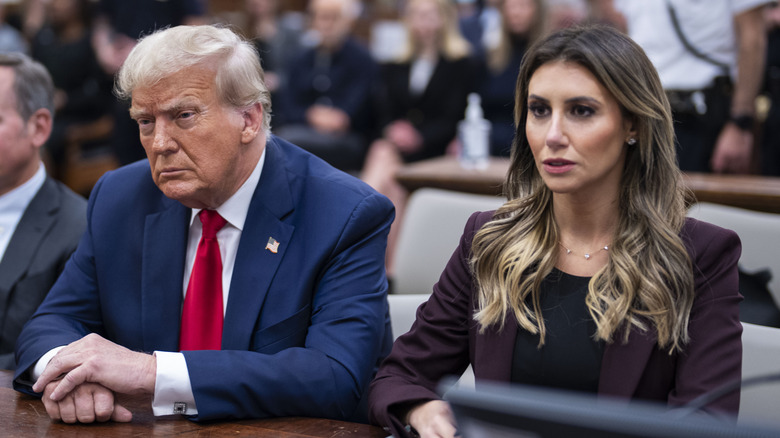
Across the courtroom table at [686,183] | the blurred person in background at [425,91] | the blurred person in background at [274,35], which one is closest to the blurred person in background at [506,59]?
the blurred person in background at [425,91]

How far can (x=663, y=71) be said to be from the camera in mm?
3625

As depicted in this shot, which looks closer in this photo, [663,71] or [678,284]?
[678,284]

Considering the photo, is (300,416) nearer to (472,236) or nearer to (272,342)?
(272,342)

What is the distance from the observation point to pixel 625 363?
61.4 inches

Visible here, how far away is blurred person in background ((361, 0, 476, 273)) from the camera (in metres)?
5.16

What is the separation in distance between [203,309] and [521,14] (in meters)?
3.29

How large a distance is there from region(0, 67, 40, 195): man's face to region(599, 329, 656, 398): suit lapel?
184cm

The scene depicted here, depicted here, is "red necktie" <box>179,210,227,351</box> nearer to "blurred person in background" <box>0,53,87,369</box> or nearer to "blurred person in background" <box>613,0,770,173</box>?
"blurred person in background" <box>0,53,87,369</box>

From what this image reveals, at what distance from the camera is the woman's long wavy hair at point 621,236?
1578 millimetres

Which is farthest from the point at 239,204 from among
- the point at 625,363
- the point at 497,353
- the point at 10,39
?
the point at 10,39

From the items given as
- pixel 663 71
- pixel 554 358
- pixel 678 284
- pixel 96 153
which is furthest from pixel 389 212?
pixel 96 153

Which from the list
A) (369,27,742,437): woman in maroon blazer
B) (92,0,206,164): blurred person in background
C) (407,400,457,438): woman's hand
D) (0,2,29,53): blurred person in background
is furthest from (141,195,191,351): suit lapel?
(0,2,29,53): blurred person in background

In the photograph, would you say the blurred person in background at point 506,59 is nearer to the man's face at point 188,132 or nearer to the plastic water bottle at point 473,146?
the plastic water bottle at point 473,146

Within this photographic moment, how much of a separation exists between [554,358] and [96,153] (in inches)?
217
